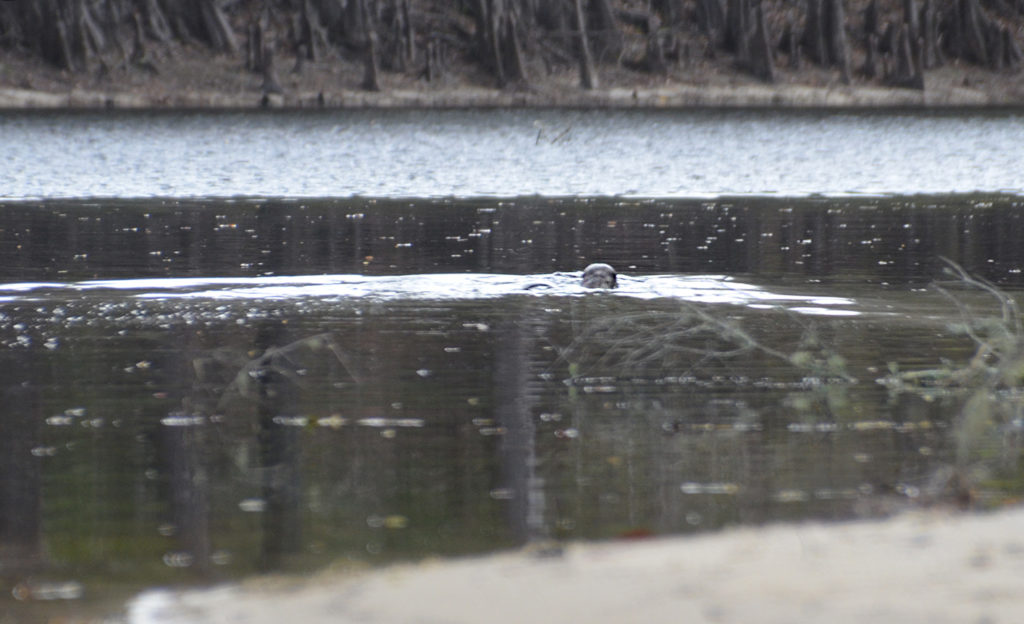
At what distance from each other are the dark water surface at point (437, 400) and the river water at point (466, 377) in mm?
31

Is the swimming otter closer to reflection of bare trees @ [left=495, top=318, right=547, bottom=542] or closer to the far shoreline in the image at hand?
reflection of bare trees @ [left=495, top=318, right=547, bottom=542]

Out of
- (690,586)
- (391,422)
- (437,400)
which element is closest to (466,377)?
(437,400)

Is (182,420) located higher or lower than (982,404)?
higher

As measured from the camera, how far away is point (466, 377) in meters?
10.4

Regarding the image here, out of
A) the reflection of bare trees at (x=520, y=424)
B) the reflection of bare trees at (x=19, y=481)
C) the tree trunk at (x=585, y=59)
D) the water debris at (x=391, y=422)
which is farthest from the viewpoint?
the tree trunk at (x=585, y=59)

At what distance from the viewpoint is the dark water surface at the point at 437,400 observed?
669 centimetres

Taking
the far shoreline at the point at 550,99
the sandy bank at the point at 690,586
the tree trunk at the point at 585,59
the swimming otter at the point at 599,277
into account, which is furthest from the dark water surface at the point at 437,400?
the tree trunk at the point at 585,59

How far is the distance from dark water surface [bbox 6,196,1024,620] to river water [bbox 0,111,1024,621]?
1.2 inches

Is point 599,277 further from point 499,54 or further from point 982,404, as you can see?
point 499,54

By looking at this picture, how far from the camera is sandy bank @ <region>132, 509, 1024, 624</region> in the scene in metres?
5.14

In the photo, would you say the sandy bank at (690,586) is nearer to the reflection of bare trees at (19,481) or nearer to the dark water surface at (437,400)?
the dark water surface at (437,400)

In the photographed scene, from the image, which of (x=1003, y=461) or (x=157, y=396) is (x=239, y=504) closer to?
(x=157, y=396)

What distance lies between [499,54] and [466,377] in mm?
60898

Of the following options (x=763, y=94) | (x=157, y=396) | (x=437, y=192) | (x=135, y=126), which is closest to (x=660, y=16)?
(x=763, y=94)
